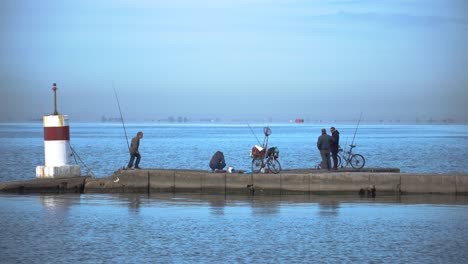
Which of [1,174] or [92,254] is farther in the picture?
[1,174]

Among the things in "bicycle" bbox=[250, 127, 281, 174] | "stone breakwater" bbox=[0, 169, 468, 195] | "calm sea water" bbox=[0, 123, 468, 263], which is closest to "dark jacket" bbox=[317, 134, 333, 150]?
"bicycle" bbox=[250, 127, 281, 174]

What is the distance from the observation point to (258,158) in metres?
25.2

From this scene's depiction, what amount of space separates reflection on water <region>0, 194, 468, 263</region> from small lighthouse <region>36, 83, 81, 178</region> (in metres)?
1.73

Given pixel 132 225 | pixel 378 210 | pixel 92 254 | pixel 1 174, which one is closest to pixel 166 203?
pixel 132 225

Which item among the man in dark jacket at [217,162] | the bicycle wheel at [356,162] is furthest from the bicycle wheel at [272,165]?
the bicycle wheel at [356,162]

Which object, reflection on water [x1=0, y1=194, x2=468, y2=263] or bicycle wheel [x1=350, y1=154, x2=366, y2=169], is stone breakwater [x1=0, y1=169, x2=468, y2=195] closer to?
reflection on water [x1=0, y1=194, x2=468, y2=263]

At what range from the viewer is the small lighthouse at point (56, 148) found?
2306cm

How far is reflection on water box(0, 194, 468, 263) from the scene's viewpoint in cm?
1348

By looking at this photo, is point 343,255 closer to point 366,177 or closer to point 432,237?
→ point 432,237

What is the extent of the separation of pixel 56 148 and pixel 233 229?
29.5ft

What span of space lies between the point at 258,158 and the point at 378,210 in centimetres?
692

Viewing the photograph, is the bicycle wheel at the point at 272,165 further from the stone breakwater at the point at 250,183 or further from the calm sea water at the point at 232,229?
the calm sea water at the point at 232,229

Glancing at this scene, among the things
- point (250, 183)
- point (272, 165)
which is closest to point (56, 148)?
point (250, 183)

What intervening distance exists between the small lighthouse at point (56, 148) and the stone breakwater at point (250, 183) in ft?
1.42
